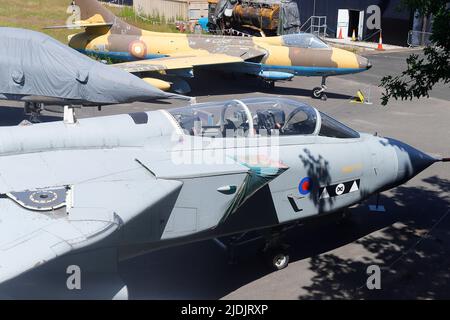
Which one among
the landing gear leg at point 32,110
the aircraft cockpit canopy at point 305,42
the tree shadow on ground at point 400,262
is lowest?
the tree shadow on ground at point 400,262

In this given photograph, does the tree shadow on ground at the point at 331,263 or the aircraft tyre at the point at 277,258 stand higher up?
the aircraft tyre at the point at 277,258

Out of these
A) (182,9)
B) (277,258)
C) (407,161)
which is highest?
(182,9)

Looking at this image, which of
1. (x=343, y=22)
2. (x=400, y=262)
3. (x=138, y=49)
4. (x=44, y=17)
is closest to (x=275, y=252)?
(x=400, y=262)

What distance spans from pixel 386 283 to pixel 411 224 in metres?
2.57

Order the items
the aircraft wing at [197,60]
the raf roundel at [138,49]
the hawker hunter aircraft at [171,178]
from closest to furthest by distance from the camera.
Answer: the hawker hunter aircraft at [171,178] < the aircraft wing at [197,60] < the raf roundel at [138,49]

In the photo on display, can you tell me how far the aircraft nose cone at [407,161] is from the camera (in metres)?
9.28

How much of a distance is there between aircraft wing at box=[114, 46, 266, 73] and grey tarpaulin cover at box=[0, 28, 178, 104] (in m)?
4.75

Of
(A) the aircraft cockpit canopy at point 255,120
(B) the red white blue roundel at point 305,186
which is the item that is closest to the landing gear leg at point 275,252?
(B) the red white blue roundel at point 305,186

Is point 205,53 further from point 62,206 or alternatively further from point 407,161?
point 62,206

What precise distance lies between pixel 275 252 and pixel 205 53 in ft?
50.6

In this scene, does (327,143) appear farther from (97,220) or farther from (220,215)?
(97,220)

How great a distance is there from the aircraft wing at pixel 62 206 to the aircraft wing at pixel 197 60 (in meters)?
13.2

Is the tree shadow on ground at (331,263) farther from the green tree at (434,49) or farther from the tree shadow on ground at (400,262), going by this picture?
the green tree at (434,49)

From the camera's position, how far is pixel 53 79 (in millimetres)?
15086
